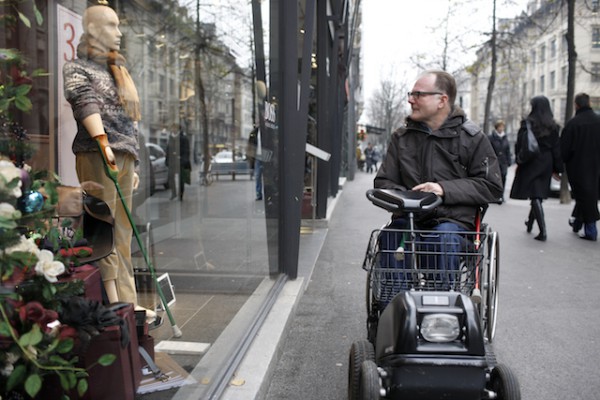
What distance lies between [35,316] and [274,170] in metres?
3.72

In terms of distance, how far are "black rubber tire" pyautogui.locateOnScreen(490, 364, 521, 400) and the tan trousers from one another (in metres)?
1.93

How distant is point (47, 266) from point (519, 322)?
161 inches

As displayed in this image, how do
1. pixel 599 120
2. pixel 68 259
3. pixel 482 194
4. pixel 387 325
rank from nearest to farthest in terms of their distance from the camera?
pixel 68 259 → pixel 387 325 → pixel 482 194 → pixel 599 120

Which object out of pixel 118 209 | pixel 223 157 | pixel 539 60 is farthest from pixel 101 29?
pixel 539 60

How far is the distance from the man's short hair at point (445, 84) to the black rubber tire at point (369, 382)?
164 cm

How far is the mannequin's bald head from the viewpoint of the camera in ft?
9.64

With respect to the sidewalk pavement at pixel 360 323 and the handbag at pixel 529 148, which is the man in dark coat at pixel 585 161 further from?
Answer: the handbag at pixel 529 148

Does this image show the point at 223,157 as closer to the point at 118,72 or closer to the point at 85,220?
the point at 118,72

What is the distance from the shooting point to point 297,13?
16.6ft

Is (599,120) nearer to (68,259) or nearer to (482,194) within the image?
(482,194)

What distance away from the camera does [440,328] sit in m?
2.35

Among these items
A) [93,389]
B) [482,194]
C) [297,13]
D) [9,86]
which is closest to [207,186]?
[297,13]

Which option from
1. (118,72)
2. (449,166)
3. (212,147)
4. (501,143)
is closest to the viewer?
(118,72)

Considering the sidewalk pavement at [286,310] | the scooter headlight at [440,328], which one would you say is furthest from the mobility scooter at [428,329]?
the sidewalk pavement at [286,310]
